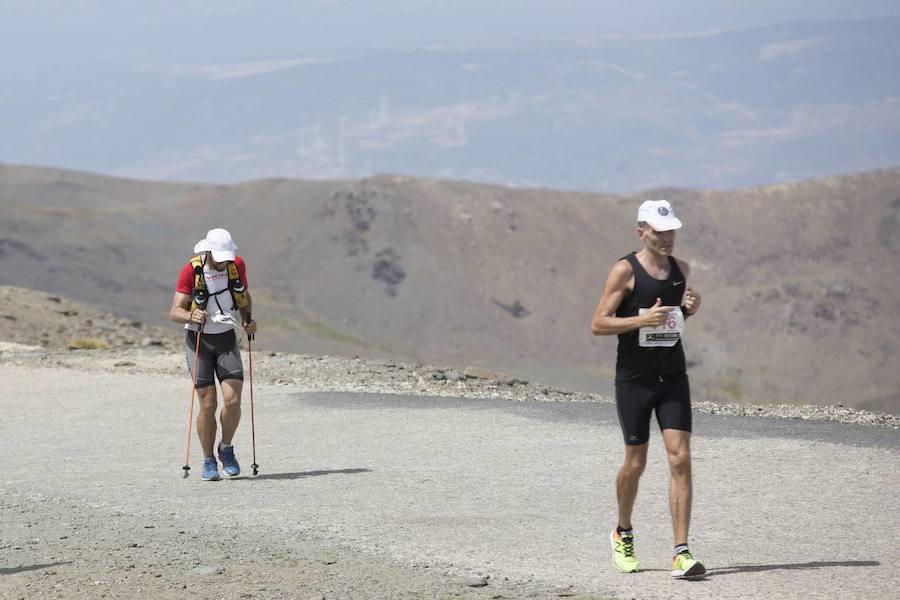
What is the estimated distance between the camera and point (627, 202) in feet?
278

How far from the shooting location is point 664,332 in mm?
8266

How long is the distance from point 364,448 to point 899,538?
6147 mm

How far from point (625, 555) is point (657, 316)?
1.44 metres

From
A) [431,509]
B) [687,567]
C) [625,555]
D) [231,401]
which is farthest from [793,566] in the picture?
[231,401]

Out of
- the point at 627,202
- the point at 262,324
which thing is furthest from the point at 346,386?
the point at 627,202

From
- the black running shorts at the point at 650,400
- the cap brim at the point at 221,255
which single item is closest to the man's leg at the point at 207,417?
the cap brim at the point at 221,255

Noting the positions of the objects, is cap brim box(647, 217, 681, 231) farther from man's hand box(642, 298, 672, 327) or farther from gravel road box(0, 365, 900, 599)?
gravel road box(0, 365, 900, 599)

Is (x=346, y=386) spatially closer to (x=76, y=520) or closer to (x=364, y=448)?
(x=364, y=448)

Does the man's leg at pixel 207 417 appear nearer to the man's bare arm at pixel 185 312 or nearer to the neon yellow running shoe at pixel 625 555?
the man's bare arm at pixel 185 312

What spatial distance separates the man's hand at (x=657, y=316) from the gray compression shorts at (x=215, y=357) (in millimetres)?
4544

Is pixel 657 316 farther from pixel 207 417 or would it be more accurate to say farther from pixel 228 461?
pixel 228 461

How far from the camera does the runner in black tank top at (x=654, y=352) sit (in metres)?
8.24

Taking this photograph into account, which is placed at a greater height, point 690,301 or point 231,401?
point 690,301

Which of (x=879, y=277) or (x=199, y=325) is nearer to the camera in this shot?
(x=199, y=325)
